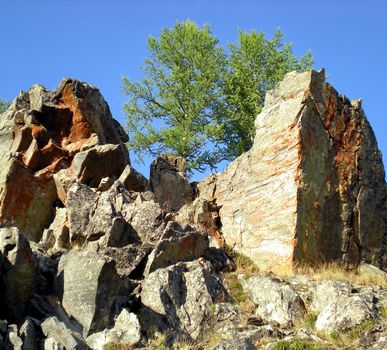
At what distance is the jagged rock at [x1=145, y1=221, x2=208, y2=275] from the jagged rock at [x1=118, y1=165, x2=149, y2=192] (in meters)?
4.29

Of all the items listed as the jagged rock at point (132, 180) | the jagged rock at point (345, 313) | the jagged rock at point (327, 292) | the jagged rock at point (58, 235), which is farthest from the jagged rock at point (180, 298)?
the jagged rock at point (132, 180)

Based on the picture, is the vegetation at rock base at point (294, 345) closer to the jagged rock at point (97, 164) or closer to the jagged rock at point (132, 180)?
the jagged rock at point (132, 180)

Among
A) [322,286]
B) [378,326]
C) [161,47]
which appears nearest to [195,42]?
[161,47]

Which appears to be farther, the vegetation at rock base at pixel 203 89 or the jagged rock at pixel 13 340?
the vegetation at rock base at pixel 203 89

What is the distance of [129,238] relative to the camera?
73.2 feet

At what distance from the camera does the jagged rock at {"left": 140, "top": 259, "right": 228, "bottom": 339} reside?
18672 mm

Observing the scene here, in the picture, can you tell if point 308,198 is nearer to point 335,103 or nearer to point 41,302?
point 335,103

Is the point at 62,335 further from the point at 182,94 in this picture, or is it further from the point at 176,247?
the point at 182,94

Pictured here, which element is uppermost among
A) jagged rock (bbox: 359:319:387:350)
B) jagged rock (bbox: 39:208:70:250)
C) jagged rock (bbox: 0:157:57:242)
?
jagged rock (bbox: 0:157:57:242)

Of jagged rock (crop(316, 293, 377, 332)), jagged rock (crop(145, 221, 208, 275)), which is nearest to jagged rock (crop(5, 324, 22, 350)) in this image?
jagged rock (crop(145, 221, 208, 275))

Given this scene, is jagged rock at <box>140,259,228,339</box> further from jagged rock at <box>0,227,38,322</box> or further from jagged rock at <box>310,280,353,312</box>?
jagged rock at <box>0,227,38,322</box>

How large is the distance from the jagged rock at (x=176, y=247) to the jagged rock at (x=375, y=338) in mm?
6637

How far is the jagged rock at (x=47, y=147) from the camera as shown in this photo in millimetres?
25844

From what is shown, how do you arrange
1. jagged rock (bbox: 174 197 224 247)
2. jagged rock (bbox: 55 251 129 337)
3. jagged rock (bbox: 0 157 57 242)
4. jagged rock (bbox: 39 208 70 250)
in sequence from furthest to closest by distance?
jagged rock (bbox: 174 197 224 247) → jagged rock (bbox: 0 157 57 242) → jagged rock (bbox: 39 208 70 250) → jagged rock (bbox: 55 251 129 337)
